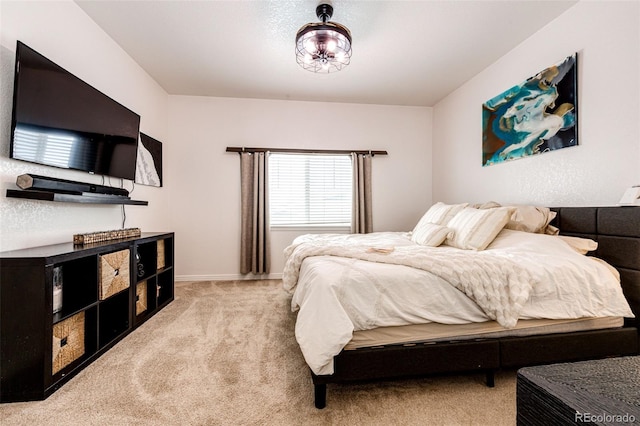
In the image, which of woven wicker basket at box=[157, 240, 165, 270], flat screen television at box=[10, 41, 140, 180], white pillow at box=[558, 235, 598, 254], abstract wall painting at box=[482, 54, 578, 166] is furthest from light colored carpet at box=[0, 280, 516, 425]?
abstract wall painting at box=[482, 54, 578, 166]

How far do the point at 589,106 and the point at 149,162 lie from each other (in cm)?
433

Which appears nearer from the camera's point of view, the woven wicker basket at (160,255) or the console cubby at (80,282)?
the console cubby at (80,282)

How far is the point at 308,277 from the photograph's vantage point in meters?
1.78

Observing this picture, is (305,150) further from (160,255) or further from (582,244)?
(582,244)

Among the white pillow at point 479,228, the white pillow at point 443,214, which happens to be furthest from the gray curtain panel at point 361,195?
the white pillow at point 479,228

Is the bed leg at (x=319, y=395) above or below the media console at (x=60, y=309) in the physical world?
below

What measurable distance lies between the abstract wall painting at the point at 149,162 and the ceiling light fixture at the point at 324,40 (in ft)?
7.00

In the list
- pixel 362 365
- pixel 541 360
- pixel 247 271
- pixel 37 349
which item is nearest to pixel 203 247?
pixel 247 271

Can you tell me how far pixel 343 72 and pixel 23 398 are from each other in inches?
148

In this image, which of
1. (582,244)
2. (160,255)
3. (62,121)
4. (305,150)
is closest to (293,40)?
(305,150)

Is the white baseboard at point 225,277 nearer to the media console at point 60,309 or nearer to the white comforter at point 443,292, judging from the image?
the media console at point 60,309

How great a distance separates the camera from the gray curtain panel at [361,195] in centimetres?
439

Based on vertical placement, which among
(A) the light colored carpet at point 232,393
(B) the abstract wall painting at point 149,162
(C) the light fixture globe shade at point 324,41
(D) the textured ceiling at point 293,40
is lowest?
(A) the light colored carpet at point 232,393

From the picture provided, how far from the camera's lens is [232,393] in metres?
1.64
